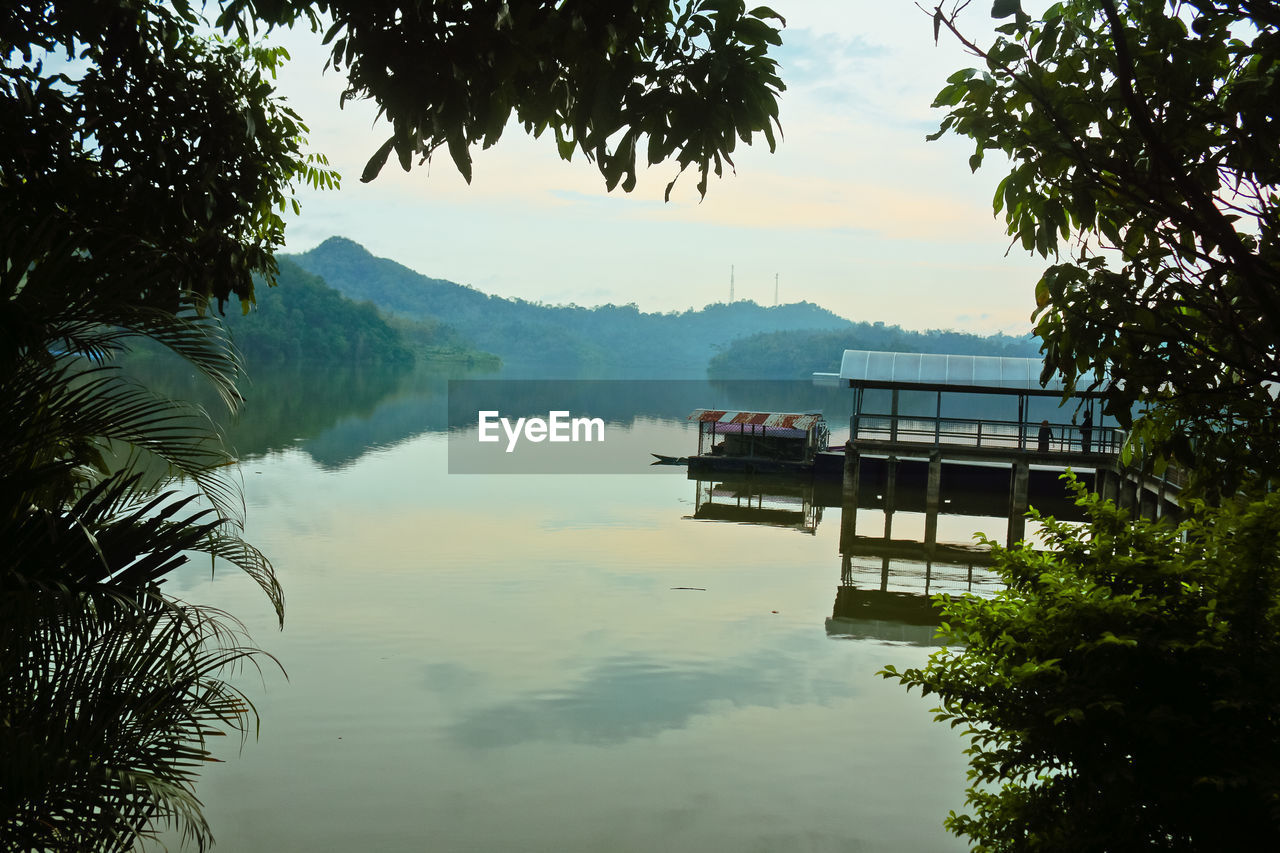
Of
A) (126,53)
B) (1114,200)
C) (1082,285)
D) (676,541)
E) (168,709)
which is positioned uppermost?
(126,53)

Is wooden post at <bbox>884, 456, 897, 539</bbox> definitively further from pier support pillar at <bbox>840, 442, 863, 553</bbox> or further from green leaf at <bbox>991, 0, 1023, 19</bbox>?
green leaf at <bbox>991, 0, 1023, 19</bbox>

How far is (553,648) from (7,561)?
29.9 ft

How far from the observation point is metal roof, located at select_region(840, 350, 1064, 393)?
24422 millimetres

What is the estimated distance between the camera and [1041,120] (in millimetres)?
Answer: 3457

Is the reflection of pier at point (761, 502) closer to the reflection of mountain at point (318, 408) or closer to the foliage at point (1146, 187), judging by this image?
the reflection of mountain at point (318, 408)

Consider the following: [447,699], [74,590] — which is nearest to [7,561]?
[74,590]

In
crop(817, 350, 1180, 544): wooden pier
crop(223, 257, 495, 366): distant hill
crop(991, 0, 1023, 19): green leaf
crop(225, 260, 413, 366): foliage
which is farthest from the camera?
crop(225, 260, 413, 366): foliage

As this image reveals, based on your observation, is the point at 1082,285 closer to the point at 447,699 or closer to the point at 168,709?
the point at 168,709

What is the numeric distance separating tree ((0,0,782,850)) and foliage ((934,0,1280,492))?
0.88 metres

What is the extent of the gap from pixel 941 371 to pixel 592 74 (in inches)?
917

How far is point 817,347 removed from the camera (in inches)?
5089

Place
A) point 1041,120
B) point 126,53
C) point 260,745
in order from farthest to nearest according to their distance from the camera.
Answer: point 260,745, point 126,53, point 1041,120

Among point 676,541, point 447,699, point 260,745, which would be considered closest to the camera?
point 260,745

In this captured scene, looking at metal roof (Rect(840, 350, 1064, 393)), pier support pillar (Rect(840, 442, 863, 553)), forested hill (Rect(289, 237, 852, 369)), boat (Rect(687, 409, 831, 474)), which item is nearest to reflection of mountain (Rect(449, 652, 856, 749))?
pier support pillar (Rect(840, 442, 863, 553))
